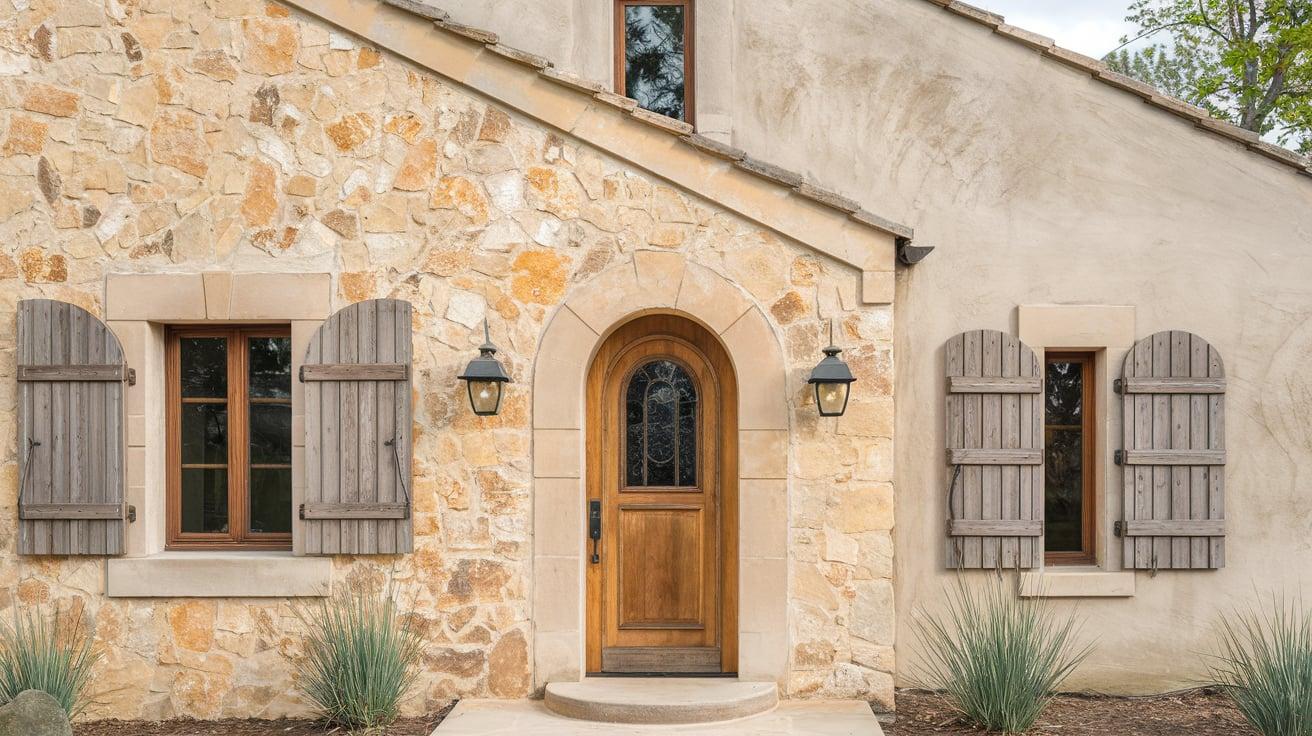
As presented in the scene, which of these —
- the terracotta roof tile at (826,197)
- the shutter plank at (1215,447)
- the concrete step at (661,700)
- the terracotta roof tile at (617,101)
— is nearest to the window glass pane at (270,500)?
the concrete step at (661,700)

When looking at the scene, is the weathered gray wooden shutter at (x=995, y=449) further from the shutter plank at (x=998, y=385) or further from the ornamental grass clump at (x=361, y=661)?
the ornamental grass clump at (x=361, y=661)

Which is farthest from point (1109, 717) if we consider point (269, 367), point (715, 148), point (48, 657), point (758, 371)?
point (48, 657)

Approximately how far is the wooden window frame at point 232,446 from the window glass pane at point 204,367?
0.04 m

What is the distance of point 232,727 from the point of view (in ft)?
20.4

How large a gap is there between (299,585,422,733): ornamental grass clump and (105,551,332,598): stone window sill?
0.21 metres

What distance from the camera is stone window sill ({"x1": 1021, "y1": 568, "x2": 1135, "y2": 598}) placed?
670 centimetres

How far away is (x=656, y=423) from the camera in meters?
6.57

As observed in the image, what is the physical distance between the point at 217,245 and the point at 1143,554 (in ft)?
20.2

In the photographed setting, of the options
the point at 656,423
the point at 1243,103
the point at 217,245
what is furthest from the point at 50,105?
the point at 1243,103

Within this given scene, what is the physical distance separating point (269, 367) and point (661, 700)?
3.20 metres

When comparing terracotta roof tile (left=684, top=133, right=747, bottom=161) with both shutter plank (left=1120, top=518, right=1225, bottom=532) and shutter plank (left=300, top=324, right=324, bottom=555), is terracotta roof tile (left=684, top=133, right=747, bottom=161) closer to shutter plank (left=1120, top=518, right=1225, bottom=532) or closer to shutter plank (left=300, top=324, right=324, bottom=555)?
shutter plank (left=300, top=324, right=324, bottom=555)

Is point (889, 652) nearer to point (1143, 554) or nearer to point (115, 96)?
point (1143, 554)

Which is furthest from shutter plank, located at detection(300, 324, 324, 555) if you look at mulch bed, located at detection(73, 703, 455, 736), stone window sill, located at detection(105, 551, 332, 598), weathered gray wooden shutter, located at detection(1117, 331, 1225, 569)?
weathered gray wooden shutter, located at detection(1117, 331, 1225, 569)

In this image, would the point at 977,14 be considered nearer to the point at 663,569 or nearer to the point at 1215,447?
the point at 1215,447
